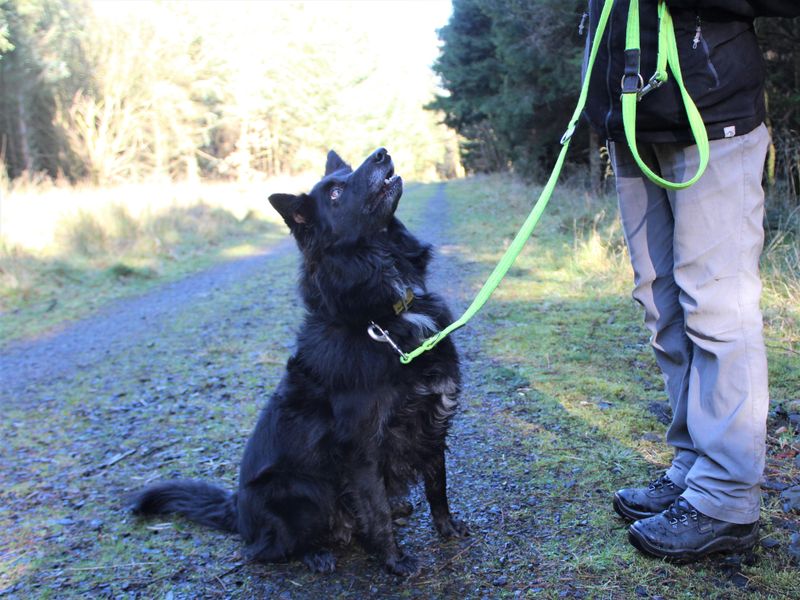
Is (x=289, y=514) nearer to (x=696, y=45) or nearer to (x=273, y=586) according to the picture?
(x=273, y=586)

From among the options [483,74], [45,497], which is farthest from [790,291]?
[483,74]

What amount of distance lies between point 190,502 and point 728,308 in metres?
2.54

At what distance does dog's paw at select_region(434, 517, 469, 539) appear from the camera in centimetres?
262

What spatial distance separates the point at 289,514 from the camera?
8.43 ft

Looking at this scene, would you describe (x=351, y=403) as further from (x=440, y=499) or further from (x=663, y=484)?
(x=663, y=484)

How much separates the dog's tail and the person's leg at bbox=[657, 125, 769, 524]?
2.12 m

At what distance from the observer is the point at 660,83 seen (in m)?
1.95

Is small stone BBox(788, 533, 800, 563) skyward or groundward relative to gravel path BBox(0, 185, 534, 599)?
skyward

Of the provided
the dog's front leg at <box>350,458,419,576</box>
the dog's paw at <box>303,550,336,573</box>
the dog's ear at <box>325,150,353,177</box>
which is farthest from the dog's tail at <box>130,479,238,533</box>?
the dog's ear at <box>325,150,353,177</box>

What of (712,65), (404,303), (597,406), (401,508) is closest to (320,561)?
(401,508)

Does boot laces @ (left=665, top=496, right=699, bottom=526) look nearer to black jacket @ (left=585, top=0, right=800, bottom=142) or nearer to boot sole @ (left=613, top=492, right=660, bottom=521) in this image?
boot sole @ (left=613, top=492, right=660, bottom=521)

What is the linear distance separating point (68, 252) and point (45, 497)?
8.13 m

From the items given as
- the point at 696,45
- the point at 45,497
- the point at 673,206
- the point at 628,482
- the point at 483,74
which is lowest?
the point at 45,497

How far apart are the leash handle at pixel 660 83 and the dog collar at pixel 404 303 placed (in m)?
1.13
